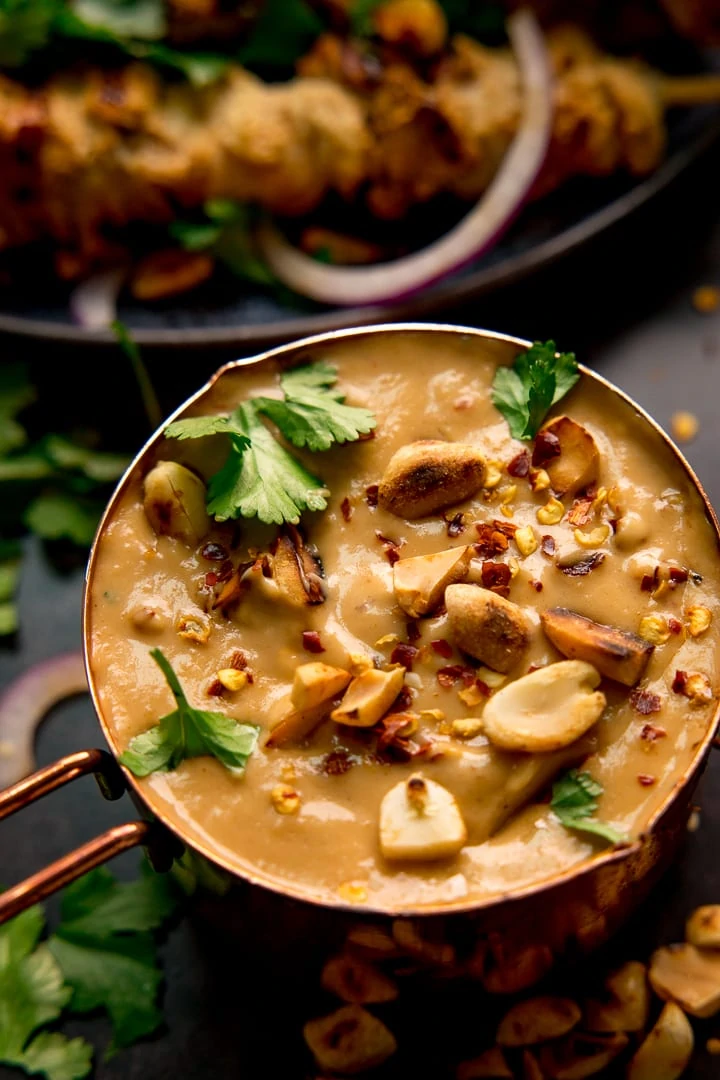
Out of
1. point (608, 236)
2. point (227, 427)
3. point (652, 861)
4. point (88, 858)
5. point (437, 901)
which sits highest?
point (227, 427)

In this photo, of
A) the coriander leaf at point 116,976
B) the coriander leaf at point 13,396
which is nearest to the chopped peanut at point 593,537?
the coriander leaf at point 116,976

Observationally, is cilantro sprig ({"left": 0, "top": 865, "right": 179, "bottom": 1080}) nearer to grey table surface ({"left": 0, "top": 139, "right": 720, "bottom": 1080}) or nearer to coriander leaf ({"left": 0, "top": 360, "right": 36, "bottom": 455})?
grey table surface ({"left": 0, "top": 139, "right": 720, "bottom": 1080})

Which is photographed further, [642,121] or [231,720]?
[642,121]

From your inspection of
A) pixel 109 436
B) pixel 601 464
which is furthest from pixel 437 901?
pixel 109 436

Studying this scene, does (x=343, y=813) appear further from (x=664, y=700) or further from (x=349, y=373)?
(x=349, y=373)

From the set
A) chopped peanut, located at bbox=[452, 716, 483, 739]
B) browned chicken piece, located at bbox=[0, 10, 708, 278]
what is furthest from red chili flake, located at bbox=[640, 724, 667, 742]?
browned chicken piece, located at bbox=[0, 10, 708, 278]
